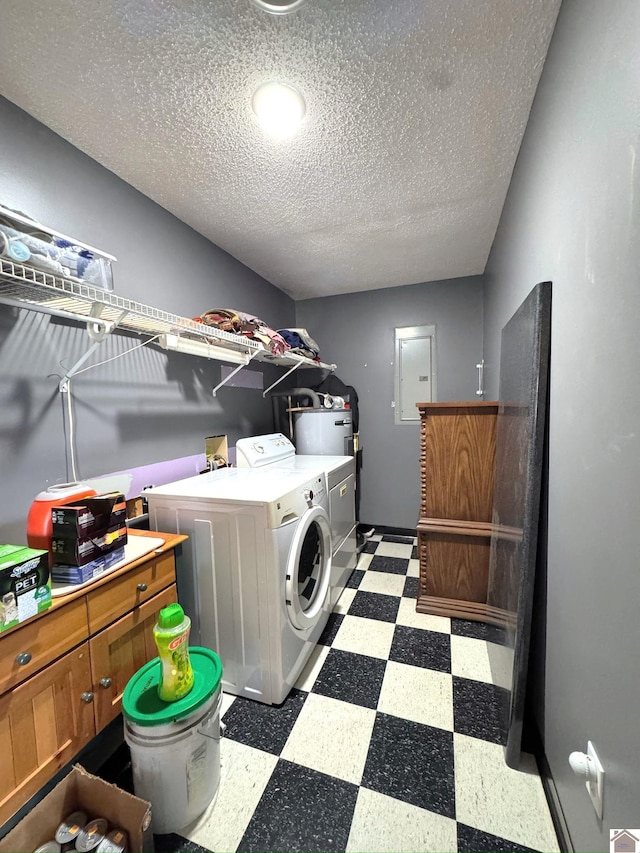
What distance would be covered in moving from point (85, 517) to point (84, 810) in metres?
0.86

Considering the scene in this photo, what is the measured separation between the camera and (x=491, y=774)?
113 cm

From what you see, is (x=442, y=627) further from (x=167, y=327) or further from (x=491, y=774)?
(x=167, y=327)

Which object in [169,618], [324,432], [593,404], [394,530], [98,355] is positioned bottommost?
[394,530]

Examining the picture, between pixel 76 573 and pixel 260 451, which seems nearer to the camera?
pixel 76 573

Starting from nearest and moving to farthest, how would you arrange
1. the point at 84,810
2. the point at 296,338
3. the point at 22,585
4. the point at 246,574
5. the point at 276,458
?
the point at 22,585, the point at 84,810, the point at 246,574, the point at 276,458, the point at 296,338

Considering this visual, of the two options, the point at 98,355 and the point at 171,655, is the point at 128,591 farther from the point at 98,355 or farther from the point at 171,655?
the point at 98,355

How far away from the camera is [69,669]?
0.97 m

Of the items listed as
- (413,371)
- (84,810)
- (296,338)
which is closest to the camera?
(84,810)

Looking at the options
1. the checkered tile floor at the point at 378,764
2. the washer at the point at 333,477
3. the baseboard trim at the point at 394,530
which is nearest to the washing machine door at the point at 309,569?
the washer at the point at 333,477

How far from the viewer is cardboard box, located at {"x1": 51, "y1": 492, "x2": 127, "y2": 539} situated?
1.00m

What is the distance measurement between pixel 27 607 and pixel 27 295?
3.19ft

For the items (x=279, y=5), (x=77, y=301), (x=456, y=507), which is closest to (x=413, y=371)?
(x=456, y=507)

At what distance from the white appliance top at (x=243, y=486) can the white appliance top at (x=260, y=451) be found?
183 millimetres

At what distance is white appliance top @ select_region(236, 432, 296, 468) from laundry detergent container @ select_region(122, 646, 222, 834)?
128 cm
